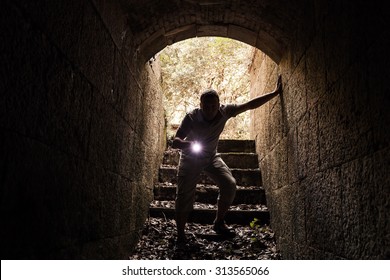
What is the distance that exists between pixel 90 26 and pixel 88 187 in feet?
3.83

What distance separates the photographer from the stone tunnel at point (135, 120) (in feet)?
4.73

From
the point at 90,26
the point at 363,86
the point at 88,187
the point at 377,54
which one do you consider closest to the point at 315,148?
the point at 363,86

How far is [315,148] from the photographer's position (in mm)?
2551

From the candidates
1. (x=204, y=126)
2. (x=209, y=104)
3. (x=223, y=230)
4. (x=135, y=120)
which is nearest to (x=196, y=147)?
(x=204, y=126)

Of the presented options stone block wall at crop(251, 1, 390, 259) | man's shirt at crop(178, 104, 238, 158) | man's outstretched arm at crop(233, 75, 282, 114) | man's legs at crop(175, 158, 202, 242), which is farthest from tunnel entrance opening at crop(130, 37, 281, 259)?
man's outstretched arm at crop(233, 75, 282, 114)

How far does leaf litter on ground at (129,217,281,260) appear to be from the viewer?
3.85 meters

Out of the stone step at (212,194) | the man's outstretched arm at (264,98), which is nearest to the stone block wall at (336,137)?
the man's outstretched arm at (264,98)

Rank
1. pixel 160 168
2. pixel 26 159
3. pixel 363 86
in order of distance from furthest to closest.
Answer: pixel 160 168 → pixel 363 86 → pixel 26 159

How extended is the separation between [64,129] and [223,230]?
3069 mm

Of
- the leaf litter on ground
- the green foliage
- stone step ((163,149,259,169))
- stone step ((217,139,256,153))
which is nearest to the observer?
the leaf litter on ground

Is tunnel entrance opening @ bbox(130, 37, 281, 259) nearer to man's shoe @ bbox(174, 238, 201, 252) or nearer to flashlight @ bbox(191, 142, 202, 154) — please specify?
man's shoe @ bbox(174, 238, 201, 252)

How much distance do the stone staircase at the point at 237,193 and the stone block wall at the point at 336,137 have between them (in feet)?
3.87

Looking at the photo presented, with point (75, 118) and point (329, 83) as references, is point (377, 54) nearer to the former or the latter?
point (329, 83)

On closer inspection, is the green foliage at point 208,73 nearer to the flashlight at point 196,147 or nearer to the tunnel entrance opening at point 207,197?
the tunnel entrance opening at point 207,197
